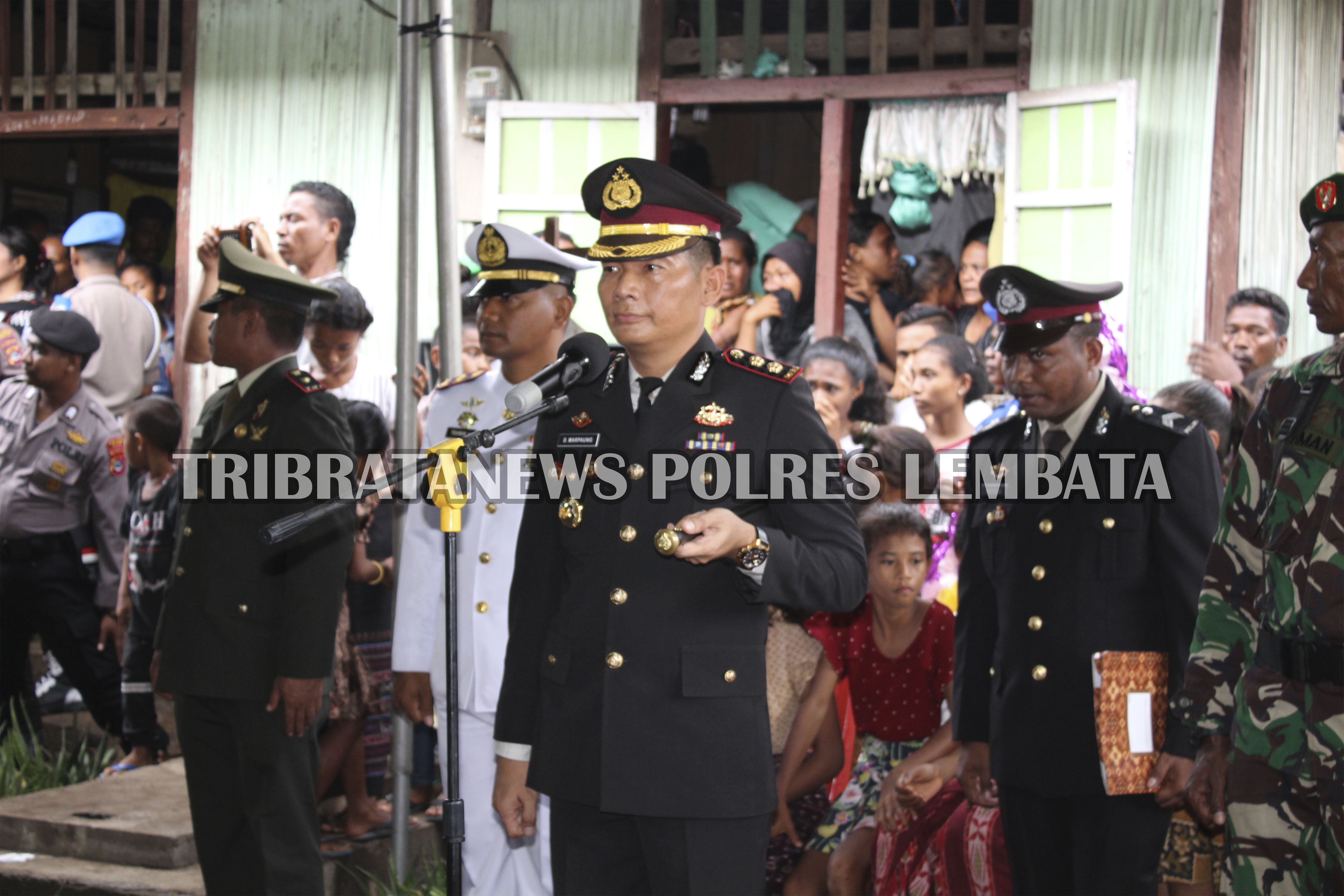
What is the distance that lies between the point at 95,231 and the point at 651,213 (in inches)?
231

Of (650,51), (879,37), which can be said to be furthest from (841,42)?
(650,51)

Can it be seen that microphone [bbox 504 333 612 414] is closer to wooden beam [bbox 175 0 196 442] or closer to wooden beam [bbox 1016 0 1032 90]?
wooden beam [bbox 1016 0 1032 90]

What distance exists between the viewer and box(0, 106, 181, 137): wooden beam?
821 centimetres

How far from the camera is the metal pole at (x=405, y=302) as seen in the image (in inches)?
158

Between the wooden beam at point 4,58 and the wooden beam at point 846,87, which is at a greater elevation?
the wooden beam at point 4,58

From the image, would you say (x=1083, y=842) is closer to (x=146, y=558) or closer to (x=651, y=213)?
(x=651, y=213)

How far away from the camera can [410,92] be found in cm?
405

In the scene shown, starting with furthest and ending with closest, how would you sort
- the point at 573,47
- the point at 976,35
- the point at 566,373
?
the point at 573,47, the point at 976,35, the point at 566,373

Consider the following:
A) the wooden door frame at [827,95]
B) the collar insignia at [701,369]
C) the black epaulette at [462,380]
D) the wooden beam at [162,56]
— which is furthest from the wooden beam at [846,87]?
the collar insignia at [701,369]

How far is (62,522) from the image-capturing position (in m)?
5.96

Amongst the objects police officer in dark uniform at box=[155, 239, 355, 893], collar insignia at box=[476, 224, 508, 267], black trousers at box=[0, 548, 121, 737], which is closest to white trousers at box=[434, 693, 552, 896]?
police officer in dark uniform at box=[155, 239, 355, 893]

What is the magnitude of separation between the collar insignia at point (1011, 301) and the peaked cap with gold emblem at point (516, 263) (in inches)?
41.4

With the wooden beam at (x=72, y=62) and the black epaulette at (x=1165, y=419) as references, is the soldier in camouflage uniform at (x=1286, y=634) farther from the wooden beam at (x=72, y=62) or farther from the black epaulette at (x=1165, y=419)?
the wooden beam at (x=72, y=62)

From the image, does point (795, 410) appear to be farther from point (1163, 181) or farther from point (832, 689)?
point (1163, 181)
